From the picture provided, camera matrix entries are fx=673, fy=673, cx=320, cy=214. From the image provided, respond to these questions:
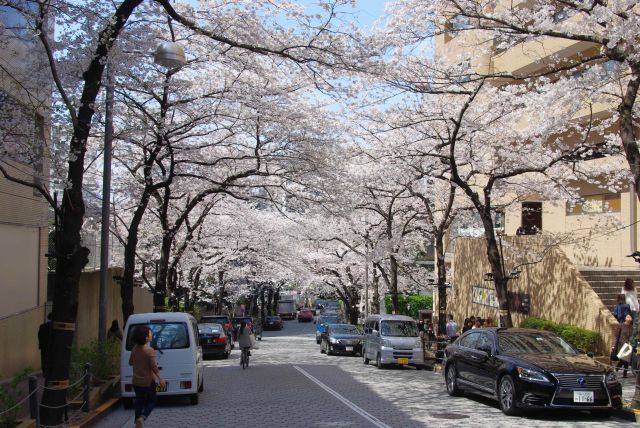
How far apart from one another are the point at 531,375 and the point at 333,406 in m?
3.88

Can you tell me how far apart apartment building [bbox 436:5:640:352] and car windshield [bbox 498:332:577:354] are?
242 inches

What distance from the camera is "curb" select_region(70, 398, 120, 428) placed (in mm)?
10696

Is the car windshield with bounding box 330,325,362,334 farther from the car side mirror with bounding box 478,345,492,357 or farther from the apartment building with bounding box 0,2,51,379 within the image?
the car side mirror with bounding box 478,345,492,357

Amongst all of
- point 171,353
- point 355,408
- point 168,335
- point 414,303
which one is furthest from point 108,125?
point 414,303

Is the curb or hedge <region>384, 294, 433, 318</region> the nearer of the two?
the curb

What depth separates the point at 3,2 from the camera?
9.98m

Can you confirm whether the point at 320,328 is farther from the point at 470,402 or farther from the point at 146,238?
the point at 470,402

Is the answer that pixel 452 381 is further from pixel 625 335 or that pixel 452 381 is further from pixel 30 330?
pixel 30 330

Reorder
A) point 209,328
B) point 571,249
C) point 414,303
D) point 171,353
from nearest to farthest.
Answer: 1. point 171,353
2. point 571,249
3. point 209,328
4. point 414,303

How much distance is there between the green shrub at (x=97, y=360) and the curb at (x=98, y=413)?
645 millimetres

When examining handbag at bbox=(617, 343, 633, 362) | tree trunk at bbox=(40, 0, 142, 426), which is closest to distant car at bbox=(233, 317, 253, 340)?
handbag at bbox=(617, 343, 633, 362)

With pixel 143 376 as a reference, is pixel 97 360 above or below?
below

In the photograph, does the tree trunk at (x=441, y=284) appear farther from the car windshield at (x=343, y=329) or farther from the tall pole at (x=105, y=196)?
the tall pole at (x=105, y=196)

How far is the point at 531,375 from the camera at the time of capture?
11.9 meters
